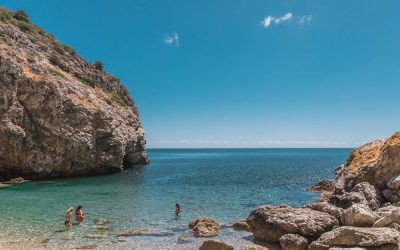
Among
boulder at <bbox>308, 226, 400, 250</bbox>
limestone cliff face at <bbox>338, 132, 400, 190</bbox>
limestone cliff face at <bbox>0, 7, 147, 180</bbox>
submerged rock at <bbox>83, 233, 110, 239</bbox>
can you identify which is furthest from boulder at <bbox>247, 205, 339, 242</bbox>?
limestone cliff face at <bbox>0, 7, 147, 180</bbox>

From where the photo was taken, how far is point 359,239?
14.9m

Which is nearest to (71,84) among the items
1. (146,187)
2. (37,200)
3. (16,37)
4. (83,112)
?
(83,112)

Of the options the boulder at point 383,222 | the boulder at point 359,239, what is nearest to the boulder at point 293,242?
the boulder at point 359,239

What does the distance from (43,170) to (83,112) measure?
10827mm

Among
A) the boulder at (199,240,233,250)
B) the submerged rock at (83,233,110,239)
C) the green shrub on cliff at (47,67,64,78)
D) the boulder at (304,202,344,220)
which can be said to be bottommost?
the submerged rock at (83,233,110,239)

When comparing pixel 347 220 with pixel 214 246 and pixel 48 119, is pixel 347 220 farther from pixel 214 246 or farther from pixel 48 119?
pixel 48 119

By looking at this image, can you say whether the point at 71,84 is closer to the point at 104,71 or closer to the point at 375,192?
the point at 104,71

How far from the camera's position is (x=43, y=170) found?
50.8m

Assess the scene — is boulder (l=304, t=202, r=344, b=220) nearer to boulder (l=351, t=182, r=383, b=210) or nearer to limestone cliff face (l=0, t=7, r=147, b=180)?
boulder (l=351, t=182, r=383, b=210)

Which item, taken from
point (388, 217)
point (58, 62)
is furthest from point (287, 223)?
point (58, 62)

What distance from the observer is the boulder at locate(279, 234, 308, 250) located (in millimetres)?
16438

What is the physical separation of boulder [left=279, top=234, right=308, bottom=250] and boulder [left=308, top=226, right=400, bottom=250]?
557 mm

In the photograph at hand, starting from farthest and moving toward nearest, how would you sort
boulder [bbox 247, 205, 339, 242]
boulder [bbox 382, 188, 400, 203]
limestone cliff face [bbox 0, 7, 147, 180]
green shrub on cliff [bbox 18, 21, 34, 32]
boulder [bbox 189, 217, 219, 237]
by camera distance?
green shrub on cliff [bbox 18, 21, 34, 32] < limestone cliff face [bbox 0, 7, 147, 180] < boulder [bbox 382, 188, 400, 203] < boulder [bbox 189, 217, 219, 237] < boulder [bbox 247, 205, 339, 242]

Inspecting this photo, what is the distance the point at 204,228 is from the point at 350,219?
28.0ft
